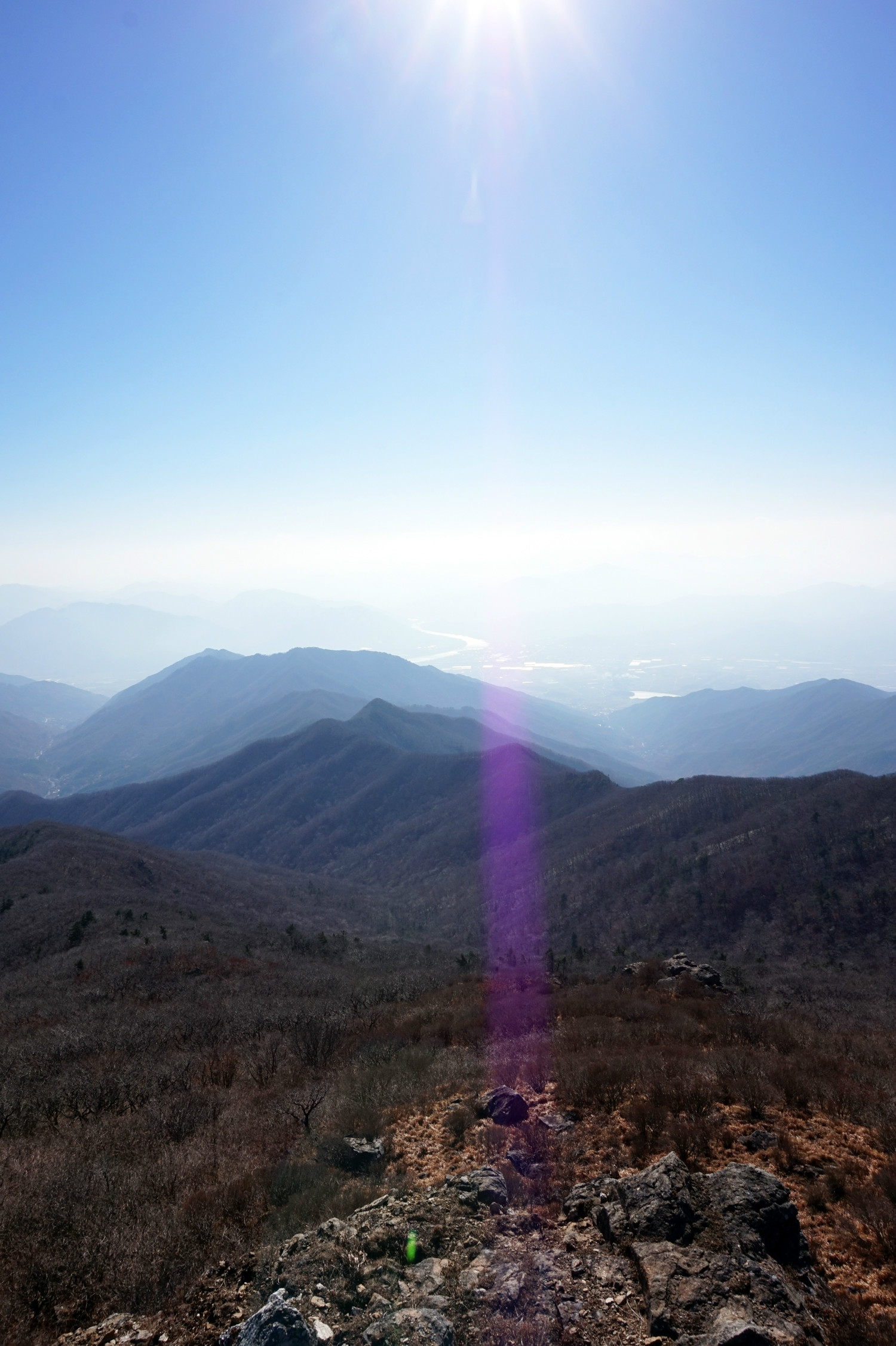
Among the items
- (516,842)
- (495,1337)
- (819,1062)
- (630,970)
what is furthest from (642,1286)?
(516,842)

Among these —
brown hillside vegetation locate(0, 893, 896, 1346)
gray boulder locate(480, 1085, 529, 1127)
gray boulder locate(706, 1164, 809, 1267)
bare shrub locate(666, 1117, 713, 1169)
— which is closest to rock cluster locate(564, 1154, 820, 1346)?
gray boulder locate(706, 1164, 809, 1267)

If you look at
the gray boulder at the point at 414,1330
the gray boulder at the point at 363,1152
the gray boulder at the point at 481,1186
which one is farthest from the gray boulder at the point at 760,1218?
the gray boulder at the point at 363,1152

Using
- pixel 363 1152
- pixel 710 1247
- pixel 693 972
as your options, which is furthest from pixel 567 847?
pixel 710 1247

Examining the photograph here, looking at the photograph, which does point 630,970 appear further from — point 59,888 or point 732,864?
point 59,888

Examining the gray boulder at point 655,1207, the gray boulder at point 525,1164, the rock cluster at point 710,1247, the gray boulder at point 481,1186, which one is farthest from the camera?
the gray boulder at point 525,1164

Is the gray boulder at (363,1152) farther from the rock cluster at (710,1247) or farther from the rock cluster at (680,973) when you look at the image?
the rock cluster at (680,973)

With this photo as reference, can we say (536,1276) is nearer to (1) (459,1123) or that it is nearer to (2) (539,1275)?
(2) (539,1275)
